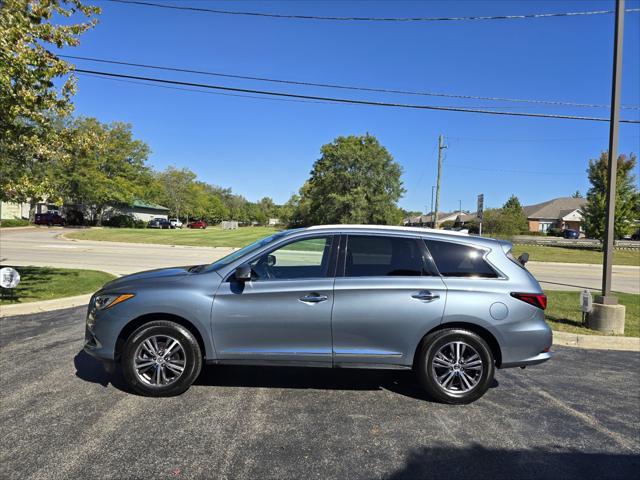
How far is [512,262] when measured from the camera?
4.47 metres

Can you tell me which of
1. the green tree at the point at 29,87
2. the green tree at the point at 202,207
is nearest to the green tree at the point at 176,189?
the green tree at the point at 202,207

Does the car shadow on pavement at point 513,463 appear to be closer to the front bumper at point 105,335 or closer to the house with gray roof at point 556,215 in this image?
the front bumper at point 105,335

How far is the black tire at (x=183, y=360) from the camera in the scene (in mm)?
4188

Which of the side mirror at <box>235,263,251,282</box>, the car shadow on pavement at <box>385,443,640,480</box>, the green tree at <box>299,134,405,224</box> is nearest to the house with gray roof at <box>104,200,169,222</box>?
the green tree at <box>299,134,405,224</box>

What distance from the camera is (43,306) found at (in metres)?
8.16

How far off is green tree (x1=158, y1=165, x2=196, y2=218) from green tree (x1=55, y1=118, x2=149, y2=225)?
19.2 meters

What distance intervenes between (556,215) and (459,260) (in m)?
98.1

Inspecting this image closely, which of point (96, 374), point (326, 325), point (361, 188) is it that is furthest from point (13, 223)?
point (326, 325)

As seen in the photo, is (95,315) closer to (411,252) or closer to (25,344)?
(25,344)

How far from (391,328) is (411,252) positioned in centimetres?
83

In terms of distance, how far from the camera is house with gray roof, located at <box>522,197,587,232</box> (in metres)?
85.2

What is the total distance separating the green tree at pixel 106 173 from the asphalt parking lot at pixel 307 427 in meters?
42.2

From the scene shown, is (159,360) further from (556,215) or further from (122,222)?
(556,215)

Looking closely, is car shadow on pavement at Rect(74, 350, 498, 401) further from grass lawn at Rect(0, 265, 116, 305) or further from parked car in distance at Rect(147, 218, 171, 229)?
parked car in distance at Rect(147, 218, 171, 229)
